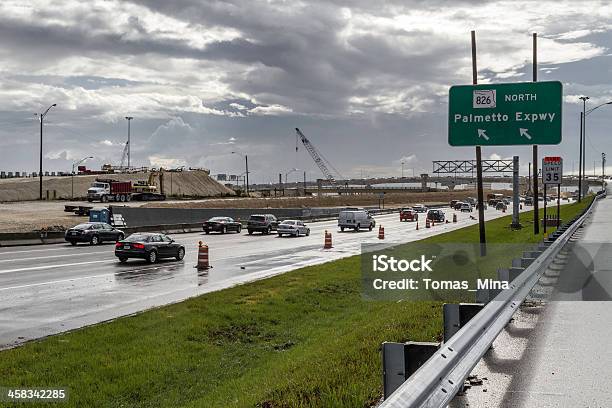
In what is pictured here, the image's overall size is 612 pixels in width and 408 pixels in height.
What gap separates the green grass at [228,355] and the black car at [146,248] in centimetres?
1232

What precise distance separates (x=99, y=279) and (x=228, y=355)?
12.0 metres

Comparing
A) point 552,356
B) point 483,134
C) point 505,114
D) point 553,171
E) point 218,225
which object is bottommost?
point 218,225

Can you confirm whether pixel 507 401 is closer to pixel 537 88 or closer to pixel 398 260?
pixel 537 88

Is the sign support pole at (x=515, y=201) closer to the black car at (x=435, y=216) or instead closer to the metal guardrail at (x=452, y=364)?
the black car at (x=435, y=216)

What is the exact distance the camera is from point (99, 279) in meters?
22.4

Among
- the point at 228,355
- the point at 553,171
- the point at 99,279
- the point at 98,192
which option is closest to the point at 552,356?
the point at 228,355

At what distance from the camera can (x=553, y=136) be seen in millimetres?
23547

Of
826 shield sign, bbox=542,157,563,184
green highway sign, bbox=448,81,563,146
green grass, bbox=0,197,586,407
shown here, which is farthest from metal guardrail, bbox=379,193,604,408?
826 shield sign, bbox=542,157,563,184

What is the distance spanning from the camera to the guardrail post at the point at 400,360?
5.21 meters

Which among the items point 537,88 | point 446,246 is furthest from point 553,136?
point 446,246

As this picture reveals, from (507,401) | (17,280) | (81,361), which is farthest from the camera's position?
(17,280)

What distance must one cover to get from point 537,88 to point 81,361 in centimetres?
1877

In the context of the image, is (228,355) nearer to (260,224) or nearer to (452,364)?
(452,364)

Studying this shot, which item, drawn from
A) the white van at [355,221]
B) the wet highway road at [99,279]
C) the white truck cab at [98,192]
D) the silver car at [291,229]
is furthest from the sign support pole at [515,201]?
the white truck cab at [98,192]
